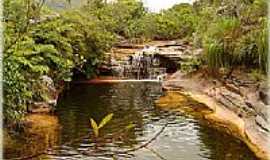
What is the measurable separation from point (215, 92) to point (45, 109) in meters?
5.54

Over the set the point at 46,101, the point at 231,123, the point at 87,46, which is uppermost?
the point at 87,46

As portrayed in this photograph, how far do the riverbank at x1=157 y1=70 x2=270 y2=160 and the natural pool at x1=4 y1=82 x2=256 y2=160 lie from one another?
0.35m

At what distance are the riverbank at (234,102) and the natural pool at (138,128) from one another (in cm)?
35

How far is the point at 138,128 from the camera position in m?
10.4

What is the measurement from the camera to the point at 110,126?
1052 centimetres

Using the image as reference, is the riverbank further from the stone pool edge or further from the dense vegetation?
the dense vegetation

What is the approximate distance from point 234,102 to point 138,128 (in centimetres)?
364

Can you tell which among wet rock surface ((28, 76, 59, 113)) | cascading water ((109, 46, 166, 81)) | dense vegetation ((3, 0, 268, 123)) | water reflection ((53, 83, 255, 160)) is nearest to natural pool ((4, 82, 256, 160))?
water reflection ((53, 83, 255, 160))

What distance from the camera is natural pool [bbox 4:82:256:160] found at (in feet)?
27.1

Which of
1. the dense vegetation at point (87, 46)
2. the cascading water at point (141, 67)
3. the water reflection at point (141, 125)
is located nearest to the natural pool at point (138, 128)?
the water reflection at point (141, 125)

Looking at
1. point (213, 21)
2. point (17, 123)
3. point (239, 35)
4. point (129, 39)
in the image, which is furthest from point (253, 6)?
point (129, 39)

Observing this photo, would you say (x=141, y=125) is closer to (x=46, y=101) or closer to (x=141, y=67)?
(x=46, y=101)

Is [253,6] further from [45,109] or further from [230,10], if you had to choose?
[45,109]

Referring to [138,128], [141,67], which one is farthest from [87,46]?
[138,128]
